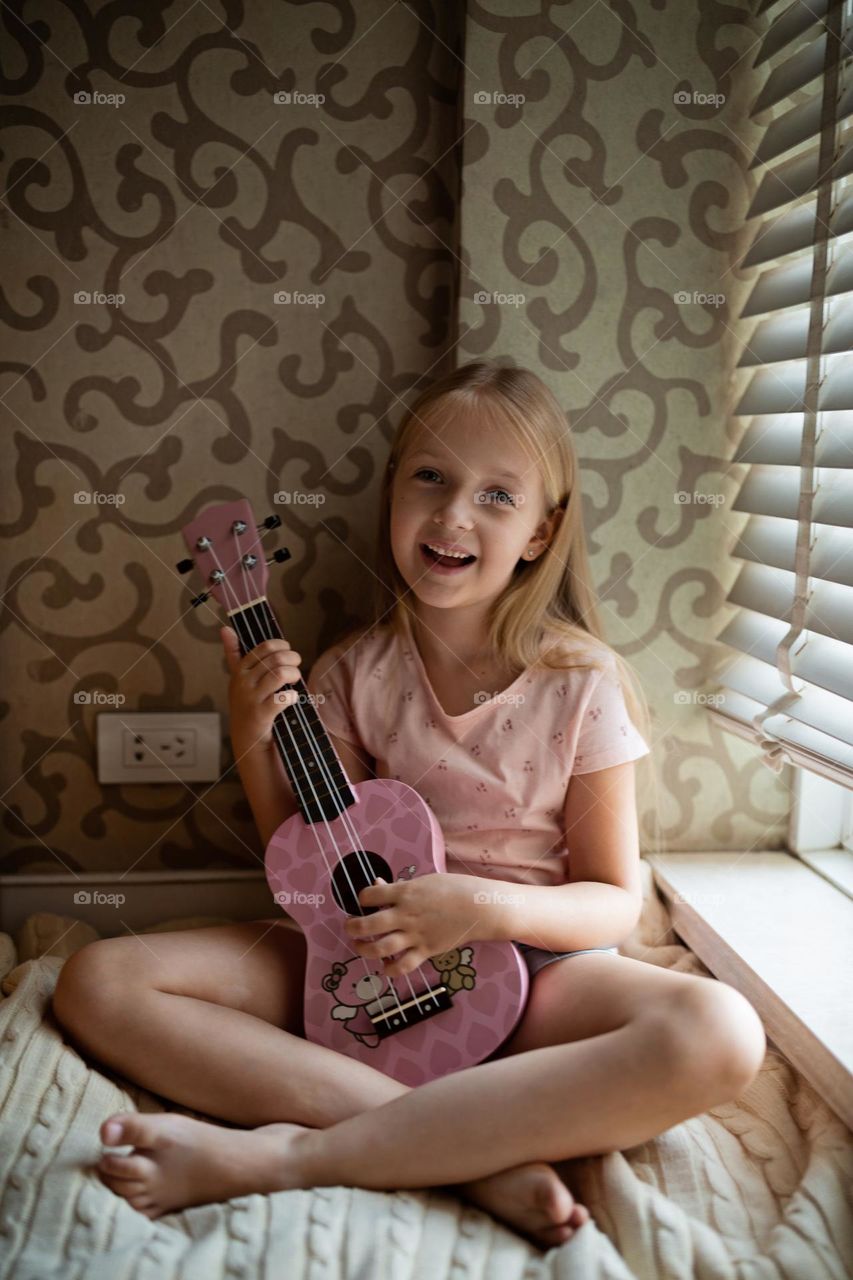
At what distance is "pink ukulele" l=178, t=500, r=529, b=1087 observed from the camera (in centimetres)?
111

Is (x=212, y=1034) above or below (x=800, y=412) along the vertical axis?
below

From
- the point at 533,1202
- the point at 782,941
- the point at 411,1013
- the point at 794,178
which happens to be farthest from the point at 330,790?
the point at 794,178

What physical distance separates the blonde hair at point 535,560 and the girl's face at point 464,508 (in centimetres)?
2

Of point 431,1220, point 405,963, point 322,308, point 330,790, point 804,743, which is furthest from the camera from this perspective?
point 322,308

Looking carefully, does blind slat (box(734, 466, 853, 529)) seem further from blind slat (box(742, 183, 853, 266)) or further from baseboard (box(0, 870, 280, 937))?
baseboard (box(0, 870, 280, 937))

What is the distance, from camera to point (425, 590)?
1259mm

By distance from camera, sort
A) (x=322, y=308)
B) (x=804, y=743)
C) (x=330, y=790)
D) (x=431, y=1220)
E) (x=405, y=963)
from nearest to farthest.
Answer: (x=431, y=1220) < (x=405, y=963) < (x=330, y=790) < (x=804, y=743) < (x=322, y=308)

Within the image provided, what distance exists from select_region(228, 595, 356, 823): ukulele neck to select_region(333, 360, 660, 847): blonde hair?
192mm

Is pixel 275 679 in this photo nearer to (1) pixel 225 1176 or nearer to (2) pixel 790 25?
(1) pixel 225 1176

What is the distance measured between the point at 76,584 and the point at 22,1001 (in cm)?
56

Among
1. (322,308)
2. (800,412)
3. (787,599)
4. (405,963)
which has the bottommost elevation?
(405,963)

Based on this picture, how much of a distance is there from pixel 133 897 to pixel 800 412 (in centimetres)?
112

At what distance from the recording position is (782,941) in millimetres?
1274

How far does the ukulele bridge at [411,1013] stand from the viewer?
3.65ft
